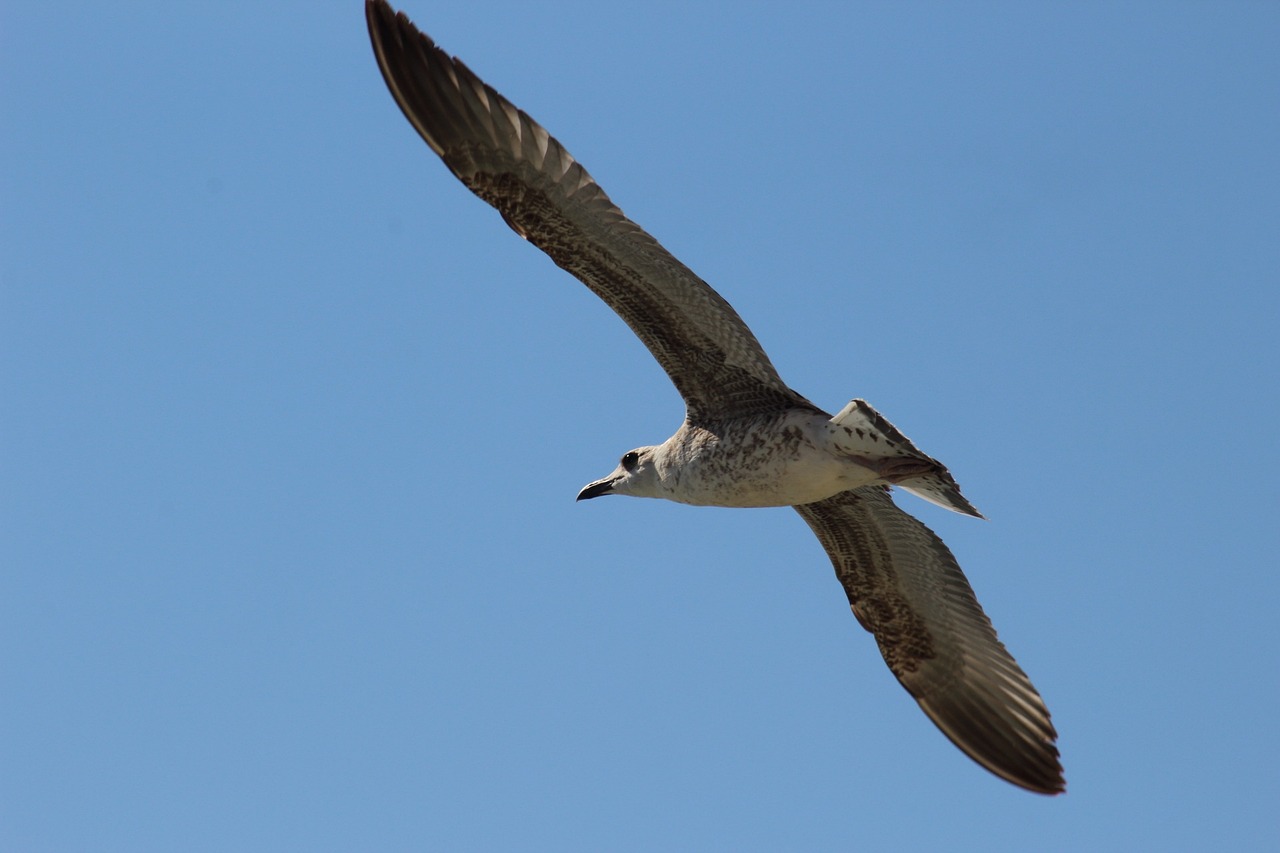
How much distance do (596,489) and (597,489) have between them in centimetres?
1

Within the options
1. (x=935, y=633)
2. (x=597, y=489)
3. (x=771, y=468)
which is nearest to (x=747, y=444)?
(x=771, y=468)

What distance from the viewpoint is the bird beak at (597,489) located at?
12969 mm

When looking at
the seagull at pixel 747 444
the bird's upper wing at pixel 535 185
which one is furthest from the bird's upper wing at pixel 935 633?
the bird's upper wing at pixel 535 185

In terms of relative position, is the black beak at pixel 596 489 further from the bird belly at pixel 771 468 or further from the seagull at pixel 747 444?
the bird belly at pixel 771 468

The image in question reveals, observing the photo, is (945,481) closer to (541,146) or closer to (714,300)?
(714,300)

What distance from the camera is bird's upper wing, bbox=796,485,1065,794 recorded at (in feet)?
40.2

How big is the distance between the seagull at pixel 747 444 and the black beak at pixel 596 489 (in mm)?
13

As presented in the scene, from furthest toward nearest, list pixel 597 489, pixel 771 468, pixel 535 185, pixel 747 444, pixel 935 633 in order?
pixel 597 489
pixel 935 633
pixel 747 444
pixel 771 468
pixel 535 185

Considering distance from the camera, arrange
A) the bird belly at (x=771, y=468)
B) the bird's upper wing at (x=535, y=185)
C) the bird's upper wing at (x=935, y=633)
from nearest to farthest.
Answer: the bird's upper wing at (x=535, y=185), the bird belly at (x=771, y=468), the bird's upper wing at (x=935, y=633)

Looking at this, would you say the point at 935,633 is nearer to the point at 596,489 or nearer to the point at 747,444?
the point at 747,444

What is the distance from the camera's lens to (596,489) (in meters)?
13.1

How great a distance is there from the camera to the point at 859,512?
40.3 feet

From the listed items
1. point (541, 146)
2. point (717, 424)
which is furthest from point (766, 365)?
point (541, 146)

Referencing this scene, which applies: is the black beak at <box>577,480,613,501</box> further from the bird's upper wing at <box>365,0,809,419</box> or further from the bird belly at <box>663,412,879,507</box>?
the bird's upper wing at <box>365,0,809,419</box>
